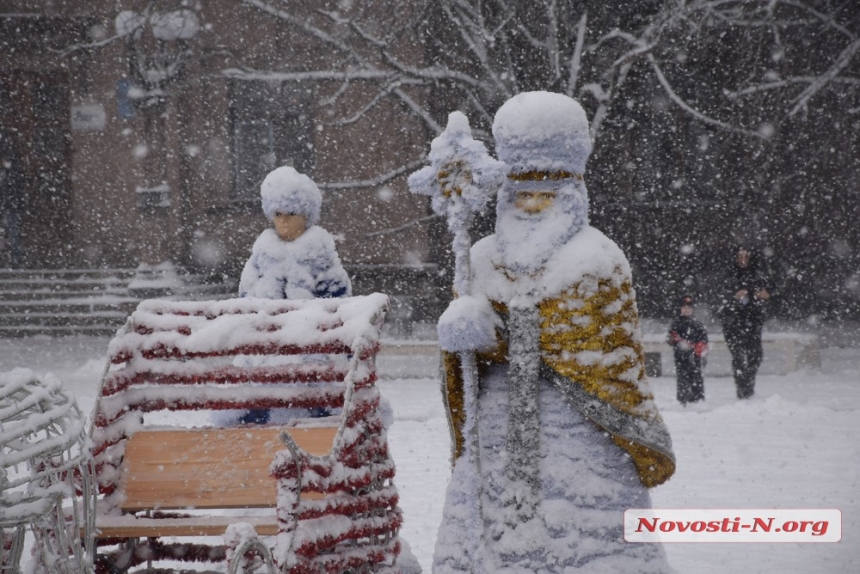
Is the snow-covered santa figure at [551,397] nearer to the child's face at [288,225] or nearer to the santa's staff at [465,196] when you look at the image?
the santa's staff at [465,196]

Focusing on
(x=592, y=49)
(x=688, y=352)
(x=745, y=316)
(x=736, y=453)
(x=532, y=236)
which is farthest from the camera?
(x=592, y=49)

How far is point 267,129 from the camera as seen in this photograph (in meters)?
17.1

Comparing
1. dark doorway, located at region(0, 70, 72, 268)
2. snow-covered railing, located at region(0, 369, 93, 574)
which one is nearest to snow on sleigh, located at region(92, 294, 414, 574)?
snow-covered railing, located at region(0, 369, 93, 574)

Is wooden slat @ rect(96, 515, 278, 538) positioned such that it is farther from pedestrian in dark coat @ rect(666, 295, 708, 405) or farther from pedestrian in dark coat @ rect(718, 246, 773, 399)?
pedestrian in dark coat @ rect(718, 246, 773, 399)

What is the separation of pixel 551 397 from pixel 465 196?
748 mm

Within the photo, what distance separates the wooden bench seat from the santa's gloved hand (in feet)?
3.08

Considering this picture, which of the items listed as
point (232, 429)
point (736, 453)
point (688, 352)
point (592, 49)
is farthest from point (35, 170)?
point (232, 429)

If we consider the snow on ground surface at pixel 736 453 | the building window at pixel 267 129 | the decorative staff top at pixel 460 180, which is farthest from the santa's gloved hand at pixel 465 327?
the building window at pixel 267 129

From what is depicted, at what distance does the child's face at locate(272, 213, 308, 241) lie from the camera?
5430mm

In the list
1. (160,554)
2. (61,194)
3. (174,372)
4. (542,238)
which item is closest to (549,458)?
(542,238)

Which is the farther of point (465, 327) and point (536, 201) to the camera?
point (536, 201)

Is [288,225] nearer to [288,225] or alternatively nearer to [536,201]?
[288,225]

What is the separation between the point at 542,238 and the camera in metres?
3.26

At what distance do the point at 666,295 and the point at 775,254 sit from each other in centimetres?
204
